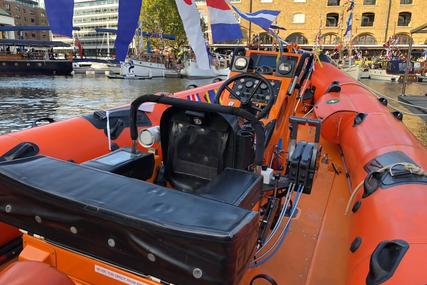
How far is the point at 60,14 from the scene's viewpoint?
2471 millimetres

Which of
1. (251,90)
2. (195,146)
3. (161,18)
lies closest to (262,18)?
(251,90)

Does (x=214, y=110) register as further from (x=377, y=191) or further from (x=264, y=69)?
(x=264, y=69)

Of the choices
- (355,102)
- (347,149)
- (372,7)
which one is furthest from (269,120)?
(372,7)

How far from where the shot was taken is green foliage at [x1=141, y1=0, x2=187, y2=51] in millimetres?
35750

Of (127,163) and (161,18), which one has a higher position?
(161,18)

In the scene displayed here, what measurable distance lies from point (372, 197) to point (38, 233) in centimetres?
215

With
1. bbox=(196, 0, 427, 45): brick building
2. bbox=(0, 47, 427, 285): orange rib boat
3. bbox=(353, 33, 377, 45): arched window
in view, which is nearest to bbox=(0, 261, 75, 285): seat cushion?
bbox=(0, 47, 427, 285): orange rib boat

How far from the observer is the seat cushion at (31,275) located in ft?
4.03

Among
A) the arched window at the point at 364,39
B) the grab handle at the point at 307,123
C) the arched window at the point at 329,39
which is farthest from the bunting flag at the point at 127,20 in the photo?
the arched window at the point at 364,39

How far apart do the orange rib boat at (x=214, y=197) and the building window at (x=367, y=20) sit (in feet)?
131

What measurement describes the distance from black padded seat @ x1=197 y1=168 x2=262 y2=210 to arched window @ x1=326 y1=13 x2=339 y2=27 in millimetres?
42457

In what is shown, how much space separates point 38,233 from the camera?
1587mm

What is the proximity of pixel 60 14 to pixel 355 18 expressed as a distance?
42645mm

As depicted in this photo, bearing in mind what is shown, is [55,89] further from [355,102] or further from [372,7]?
[372,7]
